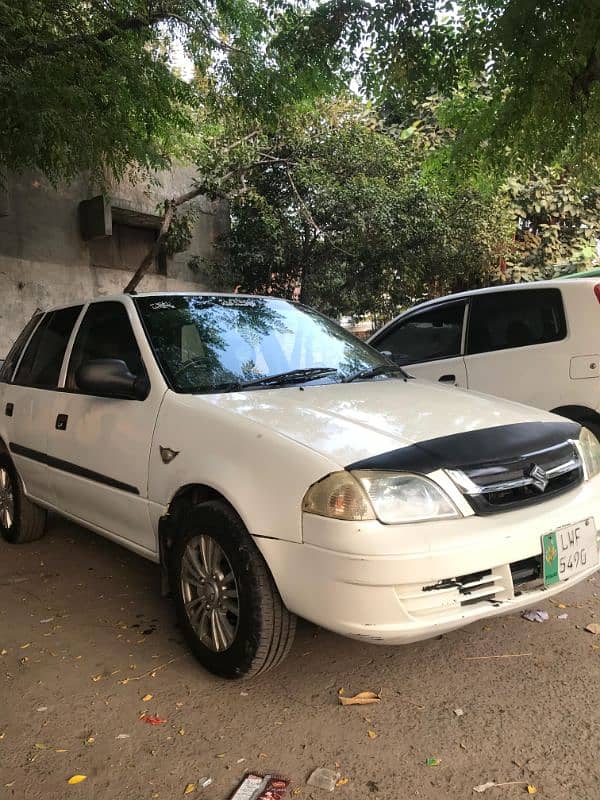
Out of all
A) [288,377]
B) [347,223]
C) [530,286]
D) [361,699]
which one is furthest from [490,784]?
[347,223]

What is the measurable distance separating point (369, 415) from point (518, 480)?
0.66m

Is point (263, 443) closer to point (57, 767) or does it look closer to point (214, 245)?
point (57, 767)

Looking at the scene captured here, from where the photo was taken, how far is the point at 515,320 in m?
5.16

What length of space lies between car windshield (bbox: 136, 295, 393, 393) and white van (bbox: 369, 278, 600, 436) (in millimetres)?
1638

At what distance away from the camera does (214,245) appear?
13805mm

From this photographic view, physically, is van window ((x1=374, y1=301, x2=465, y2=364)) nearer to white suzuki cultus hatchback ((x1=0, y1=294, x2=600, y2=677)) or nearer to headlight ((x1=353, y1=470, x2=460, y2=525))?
white suzuki cultus hatchback ((x1=0, y1=294, x2=600, y2=677))

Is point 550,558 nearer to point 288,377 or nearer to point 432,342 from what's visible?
point 288,377

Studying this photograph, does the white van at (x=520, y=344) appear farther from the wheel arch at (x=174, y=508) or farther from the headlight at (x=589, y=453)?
the wheel arch at (x=174, y=508)

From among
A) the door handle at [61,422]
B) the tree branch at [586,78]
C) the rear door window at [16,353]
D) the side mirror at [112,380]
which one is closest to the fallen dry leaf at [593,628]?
the side mirror at [112,380]

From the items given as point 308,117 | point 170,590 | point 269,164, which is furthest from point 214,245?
point 170,590

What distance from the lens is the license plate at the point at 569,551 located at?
2.48m

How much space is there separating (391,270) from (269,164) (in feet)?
10.5

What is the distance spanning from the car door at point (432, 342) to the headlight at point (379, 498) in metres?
3.18

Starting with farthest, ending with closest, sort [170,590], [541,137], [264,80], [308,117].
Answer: [308,117], [264,80], [541,137], [170,590]
